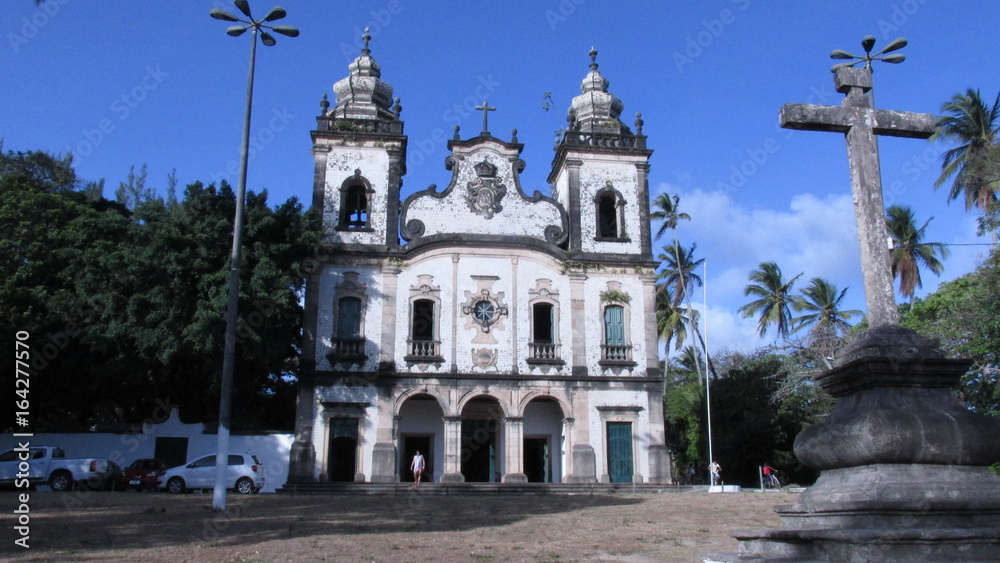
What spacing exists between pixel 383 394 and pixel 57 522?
12.2 meters

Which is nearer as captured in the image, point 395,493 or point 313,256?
point 395,493

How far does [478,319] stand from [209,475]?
8.66 m

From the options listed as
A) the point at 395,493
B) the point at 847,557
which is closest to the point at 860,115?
the point at 847,557

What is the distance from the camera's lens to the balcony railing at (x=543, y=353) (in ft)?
80.1

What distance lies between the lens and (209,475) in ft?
67.9

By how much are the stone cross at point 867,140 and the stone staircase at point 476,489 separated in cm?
1560

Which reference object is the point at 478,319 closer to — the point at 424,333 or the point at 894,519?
the point at 424,333

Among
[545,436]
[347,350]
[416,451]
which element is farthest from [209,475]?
[545,436]

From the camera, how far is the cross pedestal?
5.99 metres

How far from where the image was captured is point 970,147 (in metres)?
27.0

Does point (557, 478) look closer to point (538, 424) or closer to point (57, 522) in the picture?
point (538, 424)

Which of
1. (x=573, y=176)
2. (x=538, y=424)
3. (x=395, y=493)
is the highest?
(x=573, y=176)

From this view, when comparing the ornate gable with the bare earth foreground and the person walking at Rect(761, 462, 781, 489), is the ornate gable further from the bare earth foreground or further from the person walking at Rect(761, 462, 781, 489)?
the bare earth foreground

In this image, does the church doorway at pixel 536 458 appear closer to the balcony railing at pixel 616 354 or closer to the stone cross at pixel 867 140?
the balcony railing at pixel 616 354
